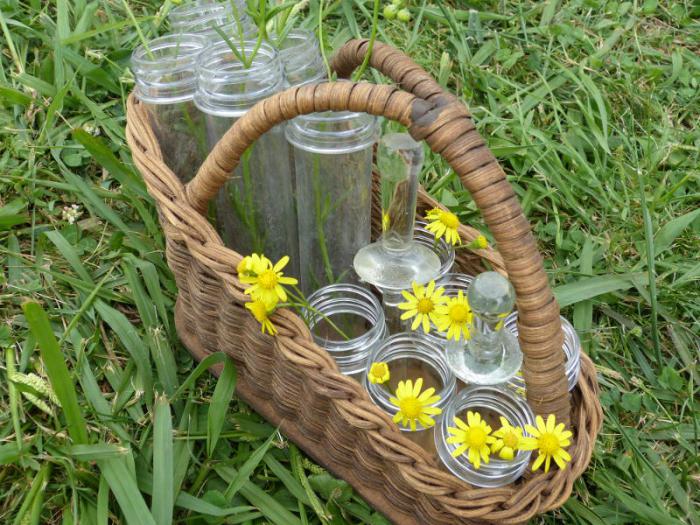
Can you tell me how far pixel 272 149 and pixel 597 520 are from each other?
0.67 m

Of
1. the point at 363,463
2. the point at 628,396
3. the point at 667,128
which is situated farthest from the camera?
the point at 667,128

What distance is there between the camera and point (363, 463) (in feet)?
2.82

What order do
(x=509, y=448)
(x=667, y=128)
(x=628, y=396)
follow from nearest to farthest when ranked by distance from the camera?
(x=509, y=448), (x=628, y=396), (x=667, y=128)

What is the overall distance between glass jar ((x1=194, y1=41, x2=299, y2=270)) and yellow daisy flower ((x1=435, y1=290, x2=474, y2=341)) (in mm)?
299

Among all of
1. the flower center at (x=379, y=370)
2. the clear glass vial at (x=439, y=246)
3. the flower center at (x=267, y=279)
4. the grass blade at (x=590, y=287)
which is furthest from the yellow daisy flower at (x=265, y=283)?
the grass blade at (x=590, y=287)

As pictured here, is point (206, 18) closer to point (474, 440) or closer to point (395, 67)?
point (395, 67)

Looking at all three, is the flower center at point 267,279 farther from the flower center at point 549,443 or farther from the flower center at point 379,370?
the flower center at point 549,443

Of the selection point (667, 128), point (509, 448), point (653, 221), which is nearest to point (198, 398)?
point (509, 448)

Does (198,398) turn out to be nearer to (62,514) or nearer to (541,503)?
(62,514)

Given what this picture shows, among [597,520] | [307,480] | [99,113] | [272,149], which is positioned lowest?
[597,520]

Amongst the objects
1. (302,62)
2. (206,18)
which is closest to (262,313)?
(302,62)

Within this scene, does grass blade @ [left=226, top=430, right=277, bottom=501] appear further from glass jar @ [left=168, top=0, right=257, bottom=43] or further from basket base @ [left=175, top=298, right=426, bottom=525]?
glass jar @ [left=168, top=0, right=257, bottom=43]

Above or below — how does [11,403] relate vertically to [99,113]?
below

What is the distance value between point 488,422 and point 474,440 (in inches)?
5.8
